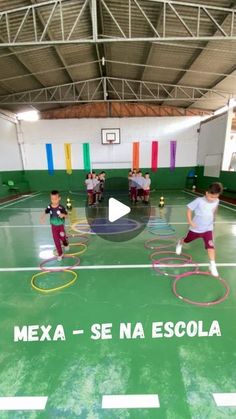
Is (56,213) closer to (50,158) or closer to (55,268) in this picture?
(55,268)

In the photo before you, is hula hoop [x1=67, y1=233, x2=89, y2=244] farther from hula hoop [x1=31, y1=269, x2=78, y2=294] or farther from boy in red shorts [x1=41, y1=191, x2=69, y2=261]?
hula hoop [x1=31, y1=269, x2=78, y2=294]

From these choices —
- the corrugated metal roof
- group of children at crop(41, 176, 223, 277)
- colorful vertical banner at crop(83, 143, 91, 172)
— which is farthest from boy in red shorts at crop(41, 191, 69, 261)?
colorful vertical banner at crop(83, 143, 91, 172)

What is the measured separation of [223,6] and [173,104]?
31.7ft

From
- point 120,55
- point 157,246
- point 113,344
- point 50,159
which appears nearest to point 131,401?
point 113,344

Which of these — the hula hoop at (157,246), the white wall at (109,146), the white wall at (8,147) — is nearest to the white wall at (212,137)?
the white wall at (109,146)

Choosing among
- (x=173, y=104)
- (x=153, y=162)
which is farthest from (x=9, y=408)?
(x=173, y=104)

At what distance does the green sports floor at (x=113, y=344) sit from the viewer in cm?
191

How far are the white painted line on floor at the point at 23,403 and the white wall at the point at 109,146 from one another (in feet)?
49.8

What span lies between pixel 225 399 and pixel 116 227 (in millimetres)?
5232

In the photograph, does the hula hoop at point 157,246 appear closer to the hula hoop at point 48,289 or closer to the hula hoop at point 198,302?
the hula hoop at point 198,302

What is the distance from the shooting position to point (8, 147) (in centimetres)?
1447

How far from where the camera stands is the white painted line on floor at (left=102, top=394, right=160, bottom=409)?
6.06ft

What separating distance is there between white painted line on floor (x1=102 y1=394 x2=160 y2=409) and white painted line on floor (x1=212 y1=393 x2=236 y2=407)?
0.47 m

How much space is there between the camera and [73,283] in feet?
12.2
